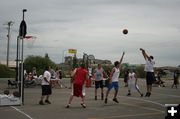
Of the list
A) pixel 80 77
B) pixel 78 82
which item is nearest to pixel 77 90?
pixel 78 82

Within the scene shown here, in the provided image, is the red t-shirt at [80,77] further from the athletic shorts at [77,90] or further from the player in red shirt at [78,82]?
the athletic shorts at [77,90]

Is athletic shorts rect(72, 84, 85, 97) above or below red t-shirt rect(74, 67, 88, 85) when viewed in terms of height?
below

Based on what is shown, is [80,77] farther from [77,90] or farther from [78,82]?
[77,90]

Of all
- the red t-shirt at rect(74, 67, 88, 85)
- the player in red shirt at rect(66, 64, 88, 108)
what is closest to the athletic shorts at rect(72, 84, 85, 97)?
the player in red shirt at rect(66, 64, 88, 108)

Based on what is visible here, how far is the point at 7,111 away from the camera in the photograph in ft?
47.6

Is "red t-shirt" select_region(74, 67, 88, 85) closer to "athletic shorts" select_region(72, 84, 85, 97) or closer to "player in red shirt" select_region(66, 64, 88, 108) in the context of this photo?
"player in red shirt" select_region(66, 64, 88, 108)

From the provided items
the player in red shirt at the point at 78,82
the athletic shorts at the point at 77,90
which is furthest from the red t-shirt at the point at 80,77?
the athletic shorts at the point at 77,90

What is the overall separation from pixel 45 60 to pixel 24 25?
1956 inches

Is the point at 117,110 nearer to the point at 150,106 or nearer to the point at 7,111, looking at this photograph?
the point at 150,106

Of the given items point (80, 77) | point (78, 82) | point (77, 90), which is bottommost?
point (77, 90)

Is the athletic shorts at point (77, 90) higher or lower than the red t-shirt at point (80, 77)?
lower

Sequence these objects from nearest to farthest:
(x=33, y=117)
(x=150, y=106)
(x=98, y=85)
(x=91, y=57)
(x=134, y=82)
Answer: (x=33, y=117), (x=150, y=106), (x=98, y=85), (x=134, y=82), (x=91, y=57)

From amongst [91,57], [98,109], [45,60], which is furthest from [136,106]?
[45,60]

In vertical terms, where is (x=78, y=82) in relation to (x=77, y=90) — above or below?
above
